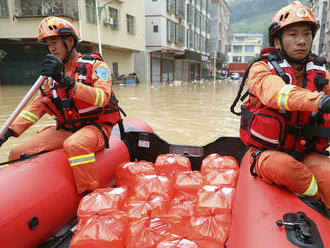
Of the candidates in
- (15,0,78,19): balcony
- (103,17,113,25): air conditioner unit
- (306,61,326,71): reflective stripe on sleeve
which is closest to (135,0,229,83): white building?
(103,17,113,25): air conditioner unit

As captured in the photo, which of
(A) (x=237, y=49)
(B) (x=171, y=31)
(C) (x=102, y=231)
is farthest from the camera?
(A) (x=237, y=49)

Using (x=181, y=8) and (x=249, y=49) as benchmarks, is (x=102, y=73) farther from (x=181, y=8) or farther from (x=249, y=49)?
(x=249, y=49)

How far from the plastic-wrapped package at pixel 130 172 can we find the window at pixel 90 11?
18871 millimetres

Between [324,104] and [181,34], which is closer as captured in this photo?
[324,104]

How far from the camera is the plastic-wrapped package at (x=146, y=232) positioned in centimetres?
179

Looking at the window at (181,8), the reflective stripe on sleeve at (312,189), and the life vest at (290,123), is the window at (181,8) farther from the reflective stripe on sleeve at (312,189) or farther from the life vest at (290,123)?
the reflective stripe on sleeve at (312,189)

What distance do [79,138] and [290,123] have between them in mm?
1744

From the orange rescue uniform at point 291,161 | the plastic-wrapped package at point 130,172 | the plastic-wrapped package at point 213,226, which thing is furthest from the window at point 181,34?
the plastic-wrapped package at point 213,226

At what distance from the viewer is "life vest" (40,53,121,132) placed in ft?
8.50

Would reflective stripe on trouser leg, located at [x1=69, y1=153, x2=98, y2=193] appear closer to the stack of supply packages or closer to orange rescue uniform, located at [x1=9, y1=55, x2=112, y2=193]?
orange rescue uniform, located at [x1=9, y1=55, x2=112, y2=193]

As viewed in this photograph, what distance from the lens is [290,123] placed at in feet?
6.28

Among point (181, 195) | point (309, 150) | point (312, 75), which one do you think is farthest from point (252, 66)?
point (181, 195)

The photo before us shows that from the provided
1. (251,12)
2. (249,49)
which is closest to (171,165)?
(249,49)

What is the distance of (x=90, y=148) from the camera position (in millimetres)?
2449
